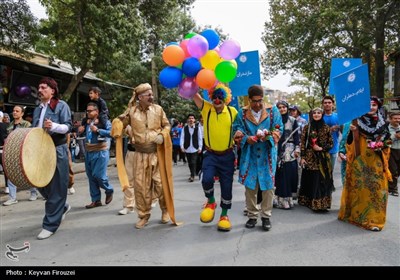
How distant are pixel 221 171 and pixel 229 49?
1605 millimetres

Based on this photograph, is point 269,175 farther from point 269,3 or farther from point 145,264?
point 269,3

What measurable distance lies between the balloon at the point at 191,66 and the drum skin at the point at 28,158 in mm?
1940

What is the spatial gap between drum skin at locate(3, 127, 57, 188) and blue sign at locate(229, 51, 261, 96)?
2780 millimetres

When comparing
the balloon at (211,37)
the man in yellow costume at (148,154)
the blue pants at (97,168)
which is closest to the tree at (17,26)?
the blue pants at (97,168)

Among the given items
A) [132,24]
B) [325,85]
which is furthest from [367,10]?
[325,85]

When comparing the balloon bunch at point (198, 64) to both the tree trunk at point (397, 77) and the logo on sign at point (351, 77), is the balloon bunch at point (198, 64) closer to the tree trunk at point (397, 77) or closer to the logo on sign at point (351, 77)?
the logo on sign at point (351, 77)

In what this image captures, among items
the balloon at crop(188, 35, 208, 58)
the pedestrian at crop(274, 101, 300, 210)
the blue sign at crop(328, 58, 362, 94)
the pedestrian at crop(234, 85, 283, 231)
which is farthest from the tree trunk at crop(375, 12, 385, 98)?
the balloon at crop(188, 35, 208, 58)

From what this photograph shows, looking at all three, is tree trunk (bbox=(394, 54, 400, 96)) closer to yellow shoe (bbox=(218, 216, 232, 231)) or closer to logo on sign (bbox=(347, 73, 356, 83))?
logo on sign (bbox=(347, 73, 356, 83))

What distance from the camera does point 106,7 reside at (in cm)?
1001

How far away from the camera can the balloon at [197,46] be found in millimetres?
4215

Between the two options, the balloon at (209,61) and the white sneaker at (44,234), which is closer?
the white sneaker at (44,234)
